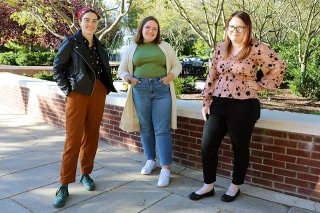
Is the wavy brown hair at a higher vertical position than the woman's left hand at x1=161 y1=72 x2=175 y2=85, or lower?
higher

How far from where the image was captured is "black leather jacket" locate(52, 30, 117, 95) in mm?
3576

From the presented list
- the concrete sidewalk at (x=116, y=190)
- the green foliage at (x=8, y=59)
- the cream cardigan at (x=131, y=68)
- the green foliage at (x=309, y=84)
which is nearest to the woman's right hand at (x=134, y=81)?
the cream cardigan at (x=131, y=68)

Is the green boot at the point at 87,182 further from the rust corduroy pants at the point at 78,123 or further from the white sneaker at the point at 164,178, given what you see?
the white sneaker at the point at 164,178

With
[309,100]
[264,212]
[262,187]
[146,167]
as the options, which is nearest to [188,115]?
[146,167]

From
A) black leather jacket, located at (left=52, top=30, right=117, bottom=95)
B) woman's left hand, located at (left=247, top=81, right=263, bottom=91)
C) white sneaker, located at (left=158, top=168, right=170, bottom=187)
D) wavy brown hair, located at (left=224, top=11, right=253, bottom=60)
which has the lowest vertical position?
white sneaker, located at (left=158, top=168, right=170, bottom=187)

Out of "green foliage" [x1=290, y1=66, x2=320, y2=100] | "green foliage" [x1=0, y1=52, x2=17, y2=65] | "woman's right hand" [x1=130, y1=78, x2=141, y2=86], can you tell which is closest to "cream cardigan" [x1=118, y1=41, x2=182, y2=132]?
"woman's right hand" [x1=130, y1=78, x2=141, y2=86]

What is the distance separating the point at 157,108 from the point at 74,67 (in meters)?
1.05

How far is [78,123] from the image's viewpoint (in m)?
3.68

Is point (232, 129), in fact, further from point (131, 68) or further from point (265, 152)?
point (131, 68)

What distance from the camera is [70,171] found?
3.72 m

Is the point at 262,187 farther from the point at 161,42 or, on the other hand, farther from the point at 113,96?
the point at 113,96

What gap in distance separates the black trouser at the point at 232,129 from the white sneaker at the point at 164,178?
517 millimetres

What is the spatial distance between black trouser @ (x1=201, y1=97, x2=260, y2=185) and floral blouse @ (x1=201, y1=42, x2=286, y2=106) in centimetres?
8

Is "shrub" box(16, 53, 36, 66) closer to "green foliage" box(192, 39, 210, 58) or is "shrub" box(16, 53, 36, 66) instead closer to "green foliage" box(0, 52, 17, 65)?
"green foliage" box(0, 52, 17, 65)
